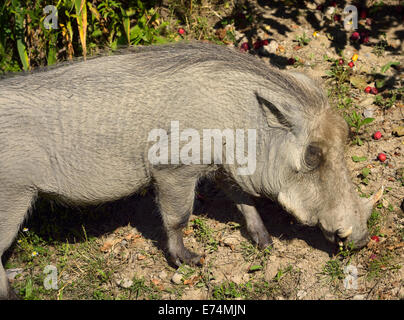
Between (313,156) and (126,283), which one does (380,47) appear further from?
(126,283)

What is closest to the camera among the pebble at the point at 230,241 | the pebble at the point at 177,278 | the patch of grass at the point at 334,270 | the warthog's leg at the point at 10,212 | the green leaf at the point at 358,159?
the warthog's leg at the point at 10,212

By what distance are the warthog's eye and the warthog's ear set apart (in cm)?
17

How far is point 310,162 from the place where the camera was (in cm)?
298

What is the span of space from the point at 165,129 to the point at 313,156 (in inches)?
33.8

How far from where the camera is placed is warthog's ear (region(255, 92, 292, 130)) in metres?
2.96

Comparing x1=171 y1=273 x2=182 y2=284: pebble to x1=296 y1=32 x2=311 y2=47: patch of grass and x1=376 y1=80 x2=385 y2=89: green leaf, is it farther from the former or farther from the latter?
x1=296 y1=32 x2=311 y2=47: patch of grass

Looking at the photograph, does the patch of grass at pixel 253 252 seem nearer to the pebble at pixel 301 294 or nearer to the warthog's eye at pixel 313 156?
the pebble at pixel 301 294

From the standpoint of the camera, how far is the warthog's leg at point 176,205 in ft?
10.5

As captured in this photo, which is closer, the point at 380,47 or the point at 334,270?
the point at 334,270

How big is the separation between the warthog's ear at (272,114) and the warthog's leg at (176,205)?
0.60 m

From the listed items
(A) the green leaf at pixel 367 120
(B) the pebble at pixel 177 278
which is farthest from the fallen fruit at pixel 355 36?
(B) the pebble at pixel 177 278

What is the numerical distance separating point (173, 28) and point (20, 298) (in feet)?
9.52

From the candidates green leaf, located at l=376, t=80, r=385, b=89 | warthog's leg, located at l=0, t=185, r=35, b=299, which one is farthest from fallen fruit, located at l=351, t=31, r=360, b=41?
warthog's leg, located at l=0, t=185, r=35, b=299

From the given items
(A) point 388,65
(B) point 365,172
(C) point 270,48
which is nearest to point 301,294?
(B) point 365,172
